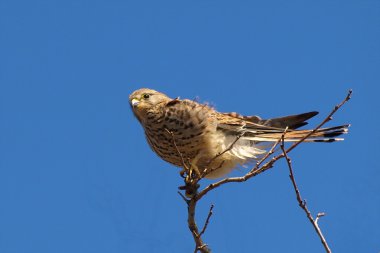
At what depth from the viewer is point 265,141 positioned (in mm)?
4312

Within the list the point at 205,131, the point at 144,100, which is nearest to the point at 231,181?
the point at 205,131

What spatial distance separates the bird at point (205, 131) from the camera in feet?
13.4

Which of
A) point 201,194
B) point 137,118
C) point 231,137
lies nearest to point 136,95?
point 137,118

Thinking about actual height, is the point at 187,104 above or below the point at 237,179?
above

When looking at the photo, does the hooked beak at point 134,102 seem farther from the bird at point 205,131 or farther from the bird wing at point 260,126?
the bird wing at point 260,126

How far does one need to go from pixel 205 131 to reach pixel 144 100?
1.91 feet

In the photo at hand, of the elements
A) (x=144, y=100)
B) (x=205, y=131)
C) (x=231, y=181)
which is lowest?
(x=231, y=181)

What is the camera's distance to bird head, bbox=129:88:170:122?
434 centimetres

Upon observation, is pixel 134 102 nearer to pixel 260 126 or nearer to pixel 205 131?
pixel 205 131

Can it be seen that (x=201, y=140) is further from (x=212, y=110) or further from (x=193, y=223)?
(x=193, y=223)

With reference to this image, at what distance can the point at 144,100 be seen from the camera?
14.5 feet

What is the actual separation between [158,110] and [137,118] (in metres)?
0.27

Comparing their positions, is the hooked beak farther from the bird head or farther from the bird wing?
the bird wing

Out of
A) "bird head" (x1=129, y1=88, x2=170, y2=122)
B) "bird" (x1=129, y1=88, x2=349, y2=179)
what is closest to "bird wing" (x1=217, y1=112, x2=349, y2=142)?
"bird" (x1=129, y1=88, x2=349, y2=179)
